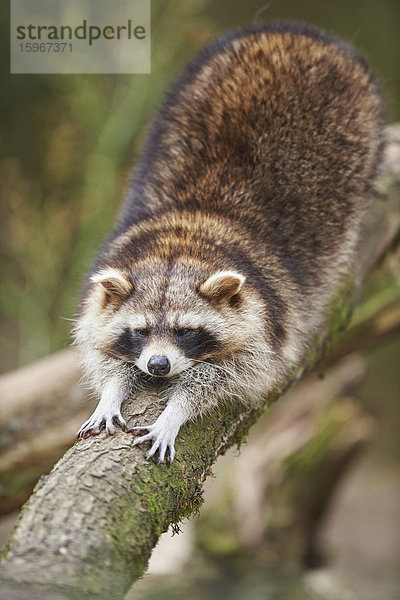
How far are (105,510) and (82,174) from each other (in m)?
10.5

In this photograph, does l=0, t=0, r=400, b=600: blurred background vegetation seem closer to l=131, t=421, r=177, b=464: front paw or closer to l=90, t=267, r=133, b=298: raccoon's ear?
l=90, t=267, r=133, b=298: raccoon's ear

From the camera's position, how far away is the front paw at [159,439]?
385cm

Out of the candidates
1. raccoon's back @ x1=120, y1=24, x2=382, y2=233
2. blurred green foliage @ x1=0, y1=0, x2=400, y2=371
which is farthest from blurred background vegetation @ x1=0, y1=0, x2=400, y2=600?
raccoon's back @ x1=120, y1=24, x2=382, y2=233

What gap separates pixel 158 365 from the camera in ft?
14.7

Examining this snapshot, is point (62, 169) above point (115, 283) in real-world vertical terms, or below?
above

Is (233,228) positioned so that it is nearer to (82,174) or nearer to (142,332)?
(142,332)

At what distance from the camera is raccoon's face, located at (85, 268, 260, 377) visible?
15.5 feet

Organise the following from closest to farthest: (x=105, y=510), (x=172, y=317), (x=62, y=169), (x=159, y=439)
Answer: (x=105, y=510) < (x=159, y=439) < (x=172, y=317) < (x=62, y=169)

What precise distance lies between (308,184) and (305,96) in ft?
2.52

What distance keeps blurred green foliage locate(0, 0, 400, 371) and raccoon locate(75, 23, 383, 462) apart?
194 inches

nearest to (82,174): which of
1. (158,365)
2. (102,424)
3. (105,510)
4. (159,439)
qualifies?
(158,365)

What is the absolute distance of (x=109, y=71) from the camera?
38.7ft

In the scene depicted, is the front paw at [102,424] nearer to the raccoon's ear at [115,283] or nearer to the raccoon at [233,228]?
the raccoon at [233,228]

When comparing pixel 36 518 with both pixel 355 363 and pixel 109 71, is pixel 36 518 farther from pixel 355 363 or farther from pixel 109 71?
pixel 109 71
